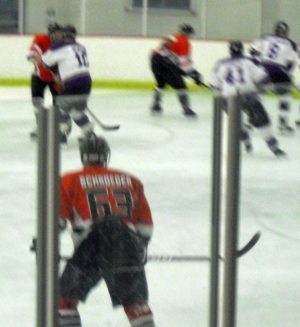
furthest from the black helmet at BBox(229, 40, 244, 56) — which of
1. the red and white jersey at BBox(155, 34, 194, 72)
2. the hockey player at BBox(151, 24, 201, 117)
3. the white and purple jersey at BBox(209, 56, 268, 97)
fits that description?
the red and white jersey at BBox(155, 34, 194, 72)

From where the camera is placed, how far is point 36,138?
1798 mm

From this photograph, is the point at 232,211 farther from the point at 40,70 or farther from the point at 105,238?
the point at 40,70

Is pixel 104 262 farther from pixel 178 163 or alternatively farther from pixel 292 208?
pixel 292 208

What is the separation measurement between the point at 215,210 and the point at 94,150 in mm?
294

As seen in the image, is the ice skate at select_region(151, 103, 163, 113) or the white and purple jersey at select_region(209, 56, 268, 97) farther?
the white and purple jersey at select_region(209, 56, 268, 97)

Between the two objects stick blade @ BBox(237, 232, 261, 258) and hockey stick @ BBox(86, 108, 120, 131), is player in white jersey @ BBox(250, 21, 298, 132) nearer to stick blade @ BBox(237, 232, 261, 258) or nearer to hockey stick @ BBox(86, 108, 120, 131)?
stick blade @ BBox(237, 232, 261, 258)

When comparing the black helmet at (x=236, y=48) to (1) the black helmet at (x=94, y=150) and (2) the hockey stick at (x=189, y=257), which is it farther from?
(1) the black helmet at (x=94, y=150)

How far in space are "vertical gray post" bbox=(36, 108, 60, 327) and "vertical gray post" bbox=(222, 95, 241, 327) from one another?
1.20 ft

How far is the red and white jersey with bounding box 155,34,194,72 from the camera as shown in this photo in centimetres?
781

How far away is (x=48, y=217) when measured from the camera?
181cm

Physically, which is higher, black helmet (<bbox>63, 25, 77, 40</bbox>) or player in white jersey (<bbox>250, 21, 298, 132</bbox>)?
black helmet (<bbox>63, 25, 77, 40</bbox>)

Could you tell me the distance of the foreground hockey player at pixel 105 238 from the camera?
195 centimetres

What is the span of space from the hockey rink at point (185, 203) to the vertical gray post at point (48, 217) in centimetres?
4

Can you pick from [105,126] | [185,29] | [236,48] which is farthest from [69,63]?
[105,126]
